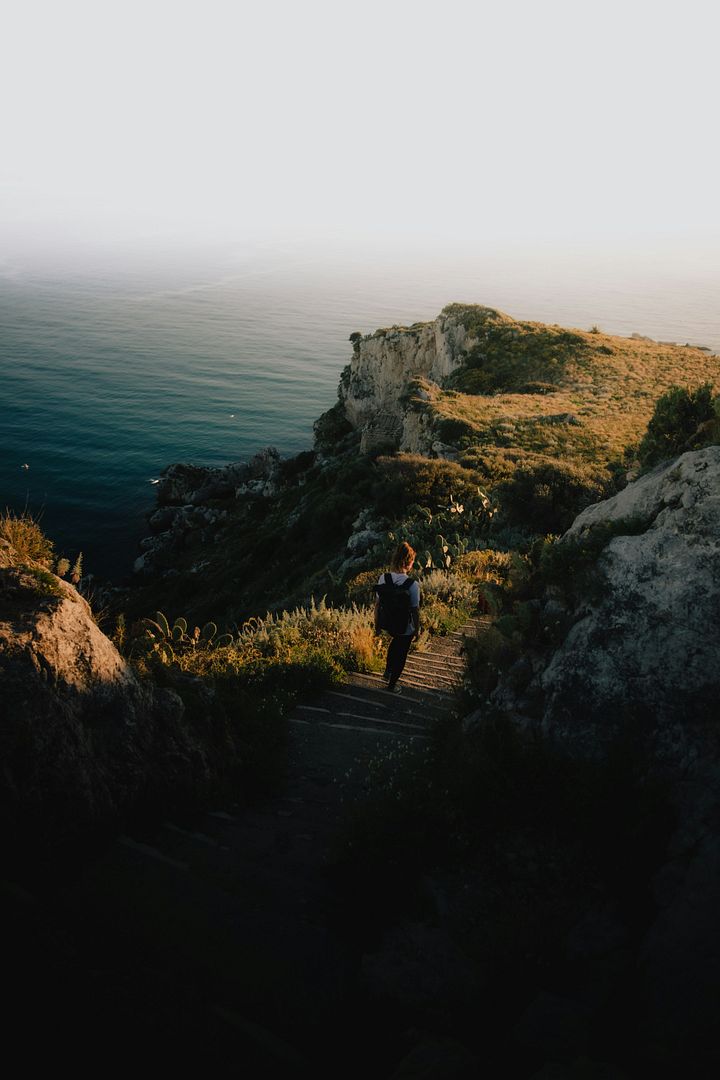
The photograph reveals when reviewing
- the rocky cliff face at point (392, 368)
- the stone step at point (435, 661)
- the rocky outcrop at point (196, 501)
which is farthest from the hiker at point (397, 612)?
the rocky outcrop at point (196, 501)

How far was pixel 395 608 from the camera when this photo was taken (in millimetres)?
7812

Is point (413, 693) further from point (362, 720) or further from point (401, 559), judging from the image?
point (401, 559)

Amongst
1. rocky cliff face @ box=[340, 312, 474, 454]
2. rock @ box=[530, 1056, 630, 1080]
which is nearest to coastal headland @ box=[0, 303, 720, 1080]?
rock @ box=[530, 1056, 630, 1080]

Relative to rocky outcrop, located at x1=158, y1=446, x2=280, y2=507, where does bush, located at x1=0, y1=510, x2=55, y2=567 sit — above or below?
above

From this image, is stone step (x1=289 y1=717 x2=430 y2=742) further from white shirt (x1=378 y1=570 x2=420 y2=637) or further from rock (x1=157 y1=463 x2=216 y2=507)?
rock (x1=157 y1=463 x2=216 y2=507)

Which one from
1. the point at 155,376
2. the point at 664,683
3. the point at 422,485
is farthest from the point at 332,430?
the point at 155,376

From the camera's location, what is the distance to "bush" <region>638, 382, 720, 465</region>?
698 cm

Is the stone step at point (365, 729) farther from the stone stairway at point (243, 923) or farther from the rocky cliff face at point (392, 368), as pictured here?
the rocky cliff face at point (392, 368)

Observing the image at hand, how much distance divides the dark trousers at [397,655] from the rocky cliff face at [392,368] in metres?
30.1

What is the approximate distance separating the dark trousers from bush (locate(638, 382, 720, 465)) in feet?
12.6

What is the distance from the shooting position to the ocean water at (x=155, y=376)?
5397 cm

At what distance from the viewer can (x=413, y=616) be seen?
7.86 metres

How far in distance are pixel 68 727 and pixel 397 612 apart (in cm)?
467

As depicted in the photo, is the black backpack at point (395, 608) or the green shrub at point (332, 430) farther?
the green shrub at point (332, 430)
